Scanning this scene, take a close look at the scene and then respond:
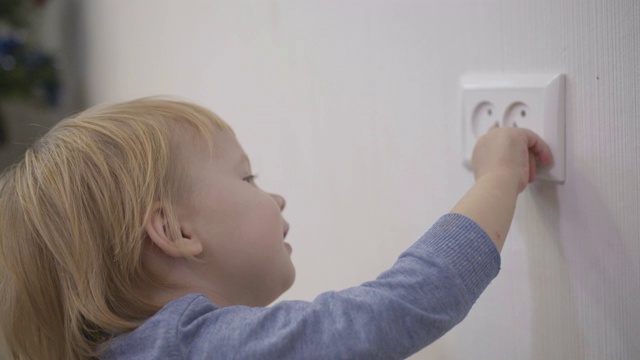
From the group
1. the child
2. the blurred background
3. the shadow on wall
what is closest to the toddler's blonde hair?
the child

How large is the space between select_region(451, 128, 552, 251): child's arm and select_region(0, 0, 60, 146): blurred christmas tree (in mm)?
1211

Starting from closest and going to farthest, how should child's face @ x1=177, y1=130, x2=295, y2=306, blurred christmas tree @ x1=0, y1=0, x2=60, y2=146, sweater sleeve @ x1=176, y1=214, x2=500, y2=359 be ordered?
sweater sleeve @ x1=176, y1=214, x2=500, y2=359
child's face @ x1=177, y1=130, x2=295, y2=306
blurred christmas tree @ x1=0, y1=0, x2=60, y2=146

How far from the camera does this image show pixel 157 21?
1.15 m

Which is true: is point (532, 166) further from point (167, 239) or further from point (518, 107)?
point (167, 239)

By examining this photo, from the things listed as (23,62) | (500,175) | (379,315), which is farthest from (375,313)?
(23,62)

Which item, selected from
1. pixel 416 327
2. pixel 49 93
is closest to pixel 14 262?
pixel 416 327

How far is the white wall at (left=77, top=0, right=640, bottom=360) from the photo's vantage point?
553 mm

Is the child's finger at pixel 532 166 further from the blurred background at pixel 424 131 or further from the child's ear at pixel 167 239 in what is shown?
the child's ear at pixel 167 239

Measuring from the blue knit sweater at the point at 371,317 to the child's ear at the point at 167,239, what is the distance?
68 millimetres

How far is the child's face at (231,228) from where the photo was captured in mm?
624

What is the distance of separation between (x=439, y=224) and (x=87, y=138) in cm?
32

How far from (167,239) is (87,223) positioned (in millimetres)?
69

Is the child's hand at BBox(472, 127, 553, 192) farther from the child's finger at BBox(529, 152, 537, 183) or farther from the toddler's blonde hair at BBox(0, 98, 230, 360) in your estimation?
the toddler's blonde hair at BBox(0, 98, 230, 360)

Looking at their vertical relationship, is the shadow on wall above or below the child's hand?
below
